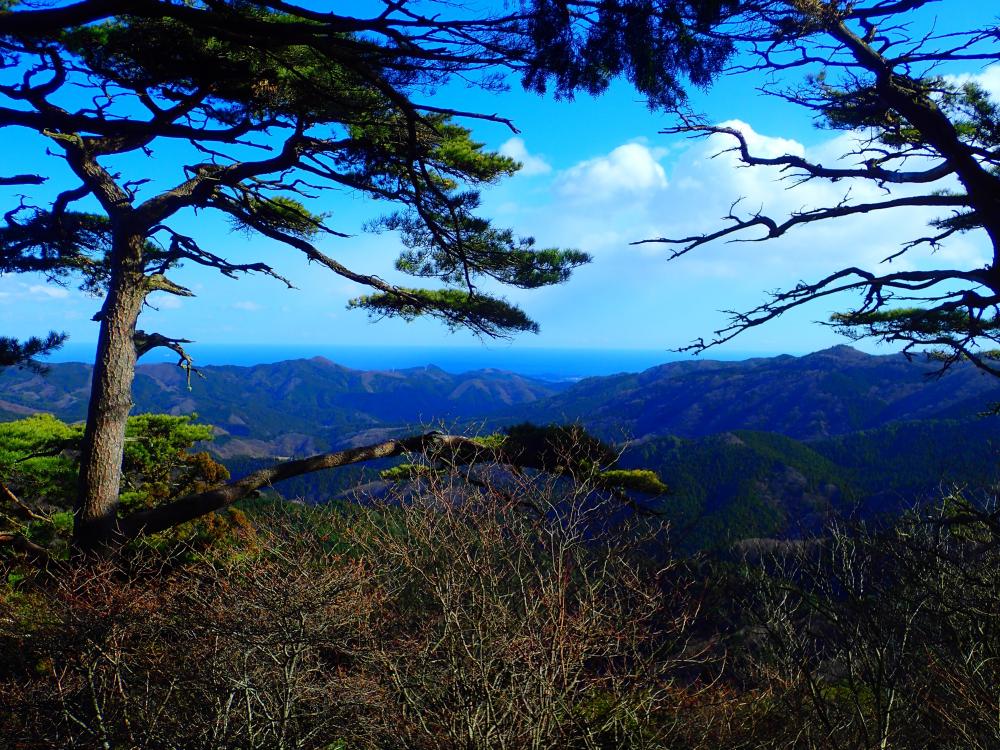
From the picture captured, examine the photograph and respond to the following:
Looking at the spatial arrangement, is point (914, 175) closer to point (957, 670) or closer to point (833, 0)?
point (833, 0)

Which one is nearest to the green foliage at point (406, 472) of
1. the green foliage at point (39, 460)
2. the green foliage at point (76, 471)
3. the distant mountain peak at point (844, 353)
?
the green foliage at point (76, 471)

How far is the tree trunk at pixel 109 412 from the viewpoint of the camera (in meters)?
7.04

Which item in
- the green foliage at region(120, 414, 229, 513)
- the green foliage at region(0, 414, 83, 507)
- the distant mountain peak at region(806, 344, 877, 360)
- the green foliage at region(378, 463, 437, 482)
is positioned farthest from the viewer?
the distant mountain peak at region(806, 344, 877, 360)

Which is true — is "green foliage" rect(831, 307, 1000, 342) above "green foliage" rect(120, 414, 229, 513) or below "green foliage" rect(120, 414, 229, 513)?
above

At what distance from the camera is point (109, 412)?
23.5ft

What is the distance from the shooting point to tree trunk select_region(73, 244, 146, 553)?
23.1 feet

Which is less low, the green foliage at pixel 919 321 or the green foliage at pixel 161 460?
the green foliage at pixel 919 321

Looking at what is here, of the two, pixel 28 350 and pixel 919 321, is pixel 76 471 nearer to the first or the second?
pixel 28 350

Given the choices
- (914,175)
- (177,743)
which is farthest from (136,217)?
(914,175)

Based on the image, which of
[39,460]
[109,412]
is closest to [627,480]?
[109,412]

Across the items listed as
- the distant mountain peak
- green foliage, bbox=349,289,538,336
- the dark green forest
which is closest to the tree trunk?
the dark green forest

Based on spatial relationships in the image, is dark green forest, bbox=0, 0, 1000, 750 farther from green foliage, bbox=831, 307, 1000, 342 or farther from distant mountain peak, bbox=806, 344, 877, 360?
distant mountain peak, bbox=806, 344, 877, 360

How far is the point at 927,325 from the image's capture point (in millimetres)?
8578

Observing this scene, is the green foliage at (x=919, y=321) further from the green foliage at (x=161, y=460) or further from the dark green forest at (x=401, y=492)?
the green foliage at (x=161, y=460)
